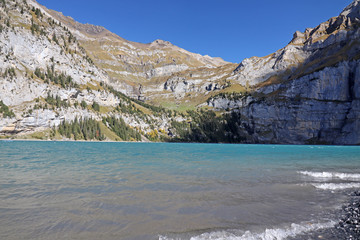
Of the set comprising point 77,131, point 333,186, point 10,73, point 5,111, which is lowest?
point 333,186

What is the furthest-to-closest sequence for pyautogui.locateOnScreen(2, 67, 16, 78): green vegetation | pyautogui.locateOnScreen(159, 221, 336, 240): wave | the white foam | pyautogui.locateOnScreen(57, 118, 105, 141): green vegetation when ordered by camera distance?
pyautogui.locateOnScreen(57, 118, 105, 141): green vegetation, pyautogui.locateOnScreen(2, 67, 16, 78): green vegetation, the white foam, pyautogui.locateOnScreen(159, 221, 336, 240): wave

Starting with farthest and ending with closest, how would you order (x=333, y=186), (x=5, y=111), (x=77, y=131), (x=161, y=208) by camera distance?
(x=77, y=131), (x=5, y=111), (x=333, y=186), (x=161, y=208)

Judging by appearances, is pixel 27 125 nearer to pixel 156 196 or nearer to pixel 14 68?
pixel 14 68

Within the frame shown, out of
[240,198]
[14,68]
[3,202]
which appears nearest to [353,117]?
[240,198]

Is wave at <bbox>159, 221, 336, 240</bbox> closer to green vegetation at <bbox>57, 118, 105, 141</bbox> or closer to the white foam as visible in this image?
the white foam

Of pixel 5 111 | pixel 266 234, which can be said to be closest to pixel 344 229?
pixel 266 234

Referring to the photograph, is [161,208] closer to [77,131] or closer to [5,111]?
[5,111]

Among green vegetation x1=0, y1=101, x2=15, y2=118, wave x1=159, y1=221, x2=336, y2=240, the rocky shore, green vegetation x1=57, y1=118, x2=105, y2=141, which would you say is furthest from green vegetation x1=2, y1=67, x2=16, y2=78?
the rocky shore

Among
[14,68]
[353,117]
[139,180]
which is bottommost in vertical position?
[139,180]

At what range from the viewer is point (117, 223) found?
10.6 metres

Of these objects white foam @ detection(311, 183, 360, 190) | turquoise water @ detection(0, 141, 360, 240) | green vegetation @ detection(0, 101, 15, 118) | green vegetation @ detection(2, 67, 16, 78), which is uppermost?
green vegetation @ detection(2, 67, 16, 78)

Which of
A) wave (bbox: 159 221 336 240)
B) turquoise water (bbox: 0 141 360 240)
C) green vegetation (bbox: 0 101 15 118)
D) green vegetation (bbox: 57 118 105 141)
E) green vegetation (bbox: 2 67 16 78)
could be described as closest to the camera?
wave (bbox: 159 221 336 240)

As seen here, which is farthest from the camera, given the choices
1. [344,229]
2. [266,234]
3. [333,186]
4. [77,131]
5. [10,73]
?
[77,131]

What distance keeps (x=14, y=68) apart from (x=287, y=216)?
231 m
